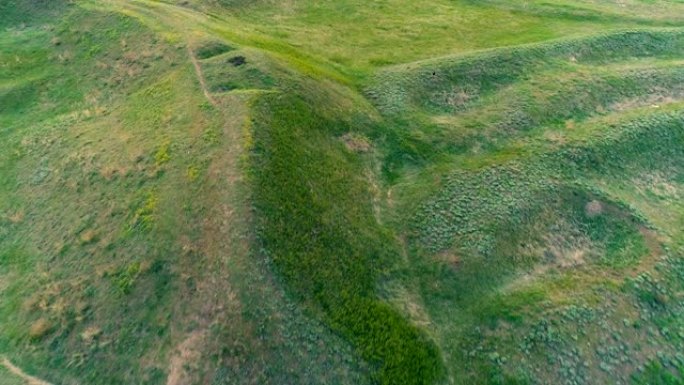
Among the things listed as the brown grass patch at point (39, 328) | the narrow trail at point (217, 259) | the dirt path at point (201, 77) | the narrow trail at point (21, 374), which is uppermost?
the dirt path at point (201, 77)

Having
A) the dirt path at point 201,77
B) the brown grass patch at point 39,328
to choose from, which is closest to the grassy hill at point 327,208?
the brown grass patch at point 39,328

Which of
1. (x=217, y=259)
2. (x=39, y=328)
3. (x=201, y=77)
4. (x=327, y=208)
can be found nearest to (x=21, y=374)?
(x=39, y=328)

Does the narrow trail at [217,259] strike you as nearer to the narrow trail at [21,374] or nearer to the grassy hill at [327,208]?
the grassy hill at [327,208]

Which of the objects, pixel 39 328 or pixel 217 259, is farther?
pixel 217 259

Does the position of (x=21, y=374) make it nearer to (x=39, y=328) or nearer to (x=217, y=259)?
(x=39, y=328)

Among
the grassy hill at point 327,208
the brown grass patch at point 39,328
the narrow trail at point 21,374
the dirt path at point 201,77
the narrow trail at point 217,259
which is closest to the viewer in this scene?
the narrow trail at point 217,259

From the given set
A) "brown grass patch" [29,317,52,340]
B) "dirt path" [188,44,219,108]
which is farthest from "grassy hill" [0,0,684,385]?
"dirt path" [188,44,219,108]

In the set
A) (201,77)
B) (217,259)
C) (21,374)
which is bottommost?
(21,374)

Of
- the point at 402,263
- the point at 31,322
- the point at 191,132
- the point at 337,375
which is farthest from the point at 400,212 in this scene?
the point at 31,322
